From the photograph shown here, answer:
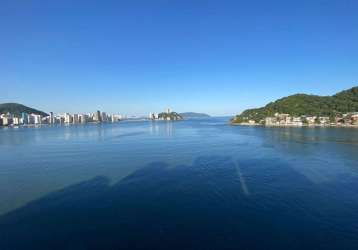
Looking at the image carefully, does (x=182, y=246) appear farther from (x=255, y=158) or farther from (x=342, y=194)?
(x=255, y=158)

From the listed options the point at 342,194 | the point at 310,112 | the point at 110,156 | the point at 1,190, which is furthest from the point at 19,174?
the point at 310,112

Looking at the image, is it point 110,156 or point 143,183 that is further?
point 110,156

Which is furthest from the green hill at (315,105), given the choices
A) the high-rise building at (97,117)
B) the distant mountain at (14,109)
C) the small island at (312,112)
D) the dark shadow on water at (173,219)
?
the distant mountain at (14,109)

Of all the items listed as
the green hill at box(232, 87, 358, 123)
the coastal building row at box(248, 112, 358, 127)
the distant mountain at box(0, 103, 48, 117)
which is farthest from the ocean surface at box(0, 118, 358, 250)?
the distant mountain at box(0, 103, 48, 117)

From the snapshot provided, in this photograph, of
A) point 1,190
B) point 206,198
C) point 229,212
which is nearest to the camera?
point 229,212

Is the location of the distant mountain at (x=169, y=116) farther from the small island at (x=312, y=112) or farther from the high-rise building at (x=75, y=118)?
the small island at (x=312, y=112)

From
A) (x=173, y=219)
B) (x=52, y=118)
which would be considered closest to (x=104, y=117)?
(x=52, y=118)

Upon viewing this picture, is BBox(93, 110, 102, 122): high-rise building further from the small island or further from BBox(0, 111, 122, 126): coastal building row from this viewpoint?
the small island

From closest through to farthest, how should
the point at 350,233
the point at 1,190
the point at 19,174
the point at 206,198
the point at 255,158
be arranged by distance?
the point at 350,233 → the point at 206,198 → the point at 1,190 → the point at 19,174 → the point at 255,158
